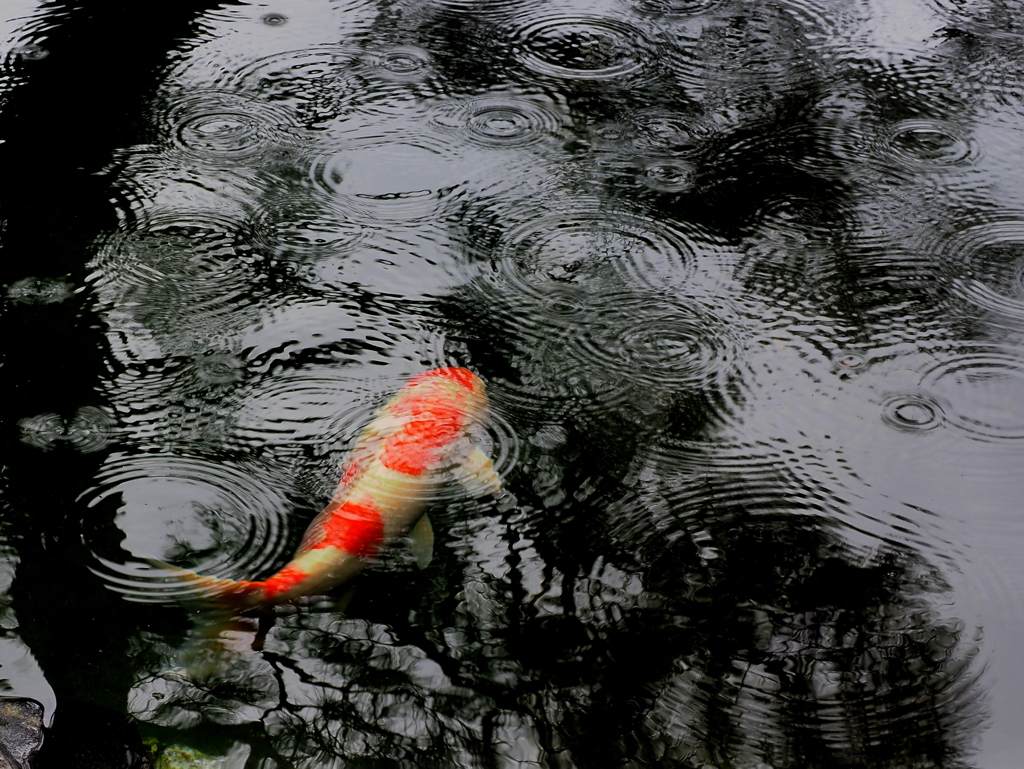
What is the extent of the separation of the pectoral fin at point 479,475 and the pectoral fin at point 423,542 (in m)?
0.23

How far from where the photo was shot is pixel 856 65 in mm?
5828

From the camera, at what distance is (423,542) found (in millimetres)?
3242

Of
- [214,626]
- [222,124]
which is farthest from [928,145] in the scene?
[214,626]

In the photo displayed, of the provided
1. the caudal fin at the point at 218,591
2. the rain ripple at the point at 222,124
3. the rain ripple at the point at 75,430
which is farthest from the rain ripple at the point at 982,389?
the rain ripple at the point at 222,124

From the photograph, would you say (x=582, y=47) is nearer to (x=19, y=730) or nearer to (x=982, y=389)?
(x=982, y=389)

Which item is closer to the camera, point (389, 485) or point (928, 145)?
point (389, 485)

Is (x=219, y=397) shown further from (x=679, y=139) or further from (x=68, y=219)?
(x=679, y=139)

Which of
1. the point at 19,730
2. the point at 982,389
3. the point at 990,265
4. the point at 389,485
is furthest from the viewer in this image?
the point at 990,265

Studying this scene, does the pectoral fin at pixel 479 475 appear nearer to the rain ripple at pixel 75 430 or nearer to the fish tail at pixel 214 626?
the fish tail at pixel 214 626

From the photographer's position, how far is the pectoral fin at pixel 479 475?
3.43 meters

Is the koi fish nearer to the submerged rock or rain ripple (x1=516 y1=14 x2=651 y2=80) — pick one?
the submerged rock

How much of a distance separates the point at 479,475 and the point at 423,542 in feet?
1.15

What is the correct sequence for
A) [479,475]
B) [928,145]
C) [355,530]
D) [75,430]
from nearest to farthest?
[355,530] → [479,475] → [75,430] → [928,145]

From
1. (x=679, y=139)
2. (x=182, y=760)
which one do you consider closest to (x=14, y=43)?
(x=679, y=139)
